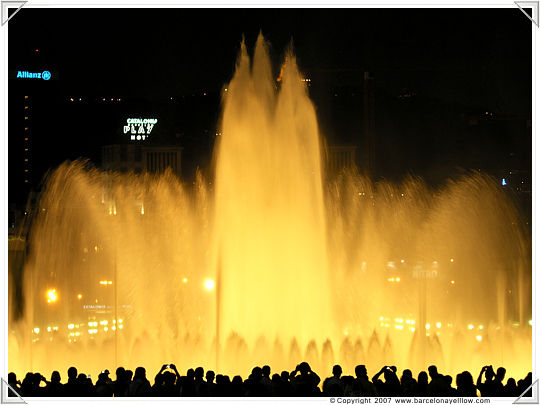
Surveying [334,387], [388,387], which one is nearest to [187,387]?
[334,387]

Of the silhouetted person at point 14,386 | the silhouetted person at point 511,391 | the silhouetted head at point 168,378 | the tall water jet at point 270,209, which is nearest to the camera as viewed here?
the silhouetted person at point 511,391

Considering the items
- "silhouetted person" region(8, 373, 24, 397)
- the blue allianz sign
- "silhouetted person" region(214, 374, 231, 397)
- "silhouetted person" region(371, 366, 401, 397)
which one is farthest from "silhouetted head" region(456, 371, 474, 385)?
the blue allianz sign

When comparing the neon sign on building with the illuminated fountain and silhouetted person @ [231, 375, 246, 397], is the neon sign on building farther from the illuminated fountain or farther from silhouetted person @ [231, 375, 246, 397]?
silhouetted person @ [231, 375, 246, 397]

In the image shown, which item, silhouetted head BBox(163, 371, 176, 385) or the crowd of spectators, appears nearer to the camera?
the crowd of spectators

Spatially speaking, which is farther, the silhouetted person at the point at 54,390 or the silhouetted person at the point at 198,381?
the silhouetted person at the point at 198,381

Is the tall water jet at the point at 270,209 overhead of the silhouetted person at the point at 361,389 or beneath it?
overhead

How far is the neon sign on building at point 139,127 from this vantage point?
123000mm

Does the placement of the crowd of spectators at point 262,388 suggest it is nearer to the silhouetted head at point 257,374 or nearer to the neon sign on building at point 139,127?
the silhouetted head at point 257,374

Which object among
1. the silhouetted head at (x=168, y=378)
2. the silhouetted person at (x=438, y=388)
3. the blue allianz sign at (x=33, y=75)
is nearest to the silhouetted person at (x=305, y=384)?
the silhouetted person at (x=438, y=388)

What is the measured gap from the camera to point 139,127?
12569 centimetres

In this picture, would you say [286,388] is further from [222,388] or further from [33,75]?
[33,75]

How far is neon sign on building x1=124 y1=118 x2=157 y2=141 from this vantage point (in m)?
123
